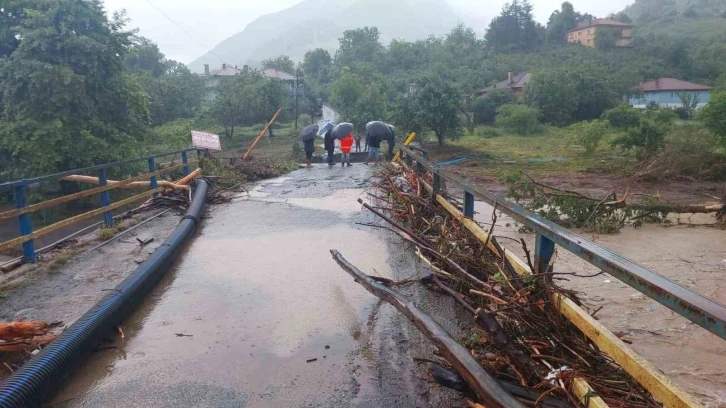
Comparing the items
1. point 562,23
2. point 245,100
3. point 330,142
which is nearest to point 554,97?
point 245,100

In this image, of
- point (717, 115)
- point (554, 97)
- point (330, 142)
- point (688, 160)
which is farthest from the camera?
point (554, 97)

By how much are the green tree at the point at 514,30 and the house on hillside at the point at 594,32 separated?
7.75m

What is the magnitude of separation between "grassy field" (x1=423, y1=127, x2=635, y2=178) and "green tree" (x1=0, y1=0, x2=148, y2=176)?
15.6m

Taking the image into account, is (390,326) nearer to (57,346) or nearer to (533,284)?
(533,284)

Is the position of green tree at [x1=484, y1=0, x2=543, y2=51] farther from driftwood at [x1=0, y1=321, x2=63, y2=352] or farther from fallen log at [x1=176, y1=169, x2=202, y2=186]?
driftwood at [x1=0, y1=321, x2=63, y2=352]

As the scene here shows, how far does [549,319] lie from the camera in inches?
114

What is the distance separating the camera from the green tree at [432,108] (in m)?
27.8

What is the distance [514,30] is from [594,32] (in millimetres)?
14277

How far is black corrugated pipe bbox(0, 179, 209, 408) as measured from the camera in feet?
9.19

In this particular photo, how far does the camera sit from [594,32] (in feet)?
304

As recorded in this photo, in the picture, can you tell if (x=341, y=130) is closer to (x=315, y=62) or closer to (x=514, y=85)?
(x=514, y=85)

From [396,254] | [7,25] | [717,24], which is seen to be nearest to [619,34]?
[717,24]

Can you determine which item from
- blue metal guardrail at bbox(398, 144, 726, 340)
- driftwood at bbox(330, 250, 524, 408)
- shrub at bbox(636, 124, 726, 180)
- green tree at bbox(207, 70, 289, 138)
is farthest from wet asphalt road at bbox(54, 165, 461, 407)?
green tree at bbox(207, 70, 289, 138)

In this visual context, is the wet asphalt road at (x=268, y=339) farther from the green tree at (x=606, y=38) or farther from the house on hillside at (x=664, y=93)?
the green tree at (x=606, y=38)
